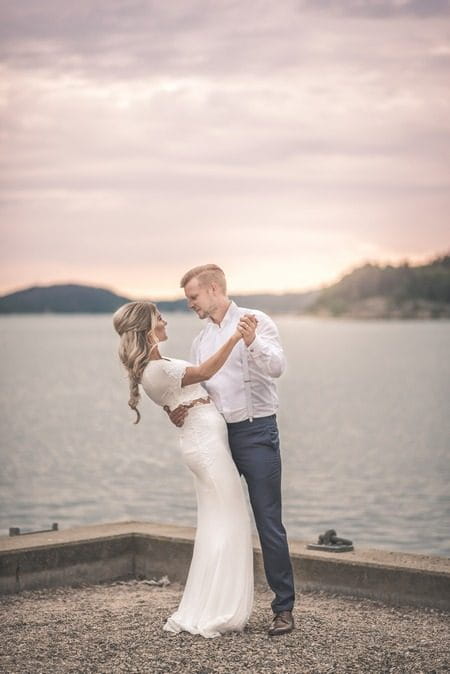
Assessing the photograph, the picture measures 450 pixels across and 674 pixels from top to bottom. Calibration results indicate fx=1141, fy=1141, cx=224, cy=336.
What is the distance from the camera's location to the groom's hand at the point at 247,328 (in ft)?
21.6

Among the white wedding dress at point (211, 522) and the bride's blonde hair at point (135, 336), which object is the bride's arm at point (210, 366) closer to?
the white wedding dress at point (211, 522)

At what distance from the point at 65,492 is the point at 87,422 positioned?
20.7 meters

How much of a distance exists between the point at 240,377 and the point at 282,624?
1511 mm

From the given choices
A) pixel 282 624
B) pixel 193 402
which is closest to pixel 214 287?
pixel 193 402

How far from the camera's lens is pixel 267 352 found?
6652 mm

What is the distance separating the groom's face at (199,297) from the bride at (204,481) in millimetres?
216

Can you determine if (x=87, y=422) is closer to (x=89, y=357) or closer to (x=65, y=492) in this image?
(x=65, y=492)

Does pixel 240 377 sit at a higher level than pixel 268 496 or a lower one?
higher

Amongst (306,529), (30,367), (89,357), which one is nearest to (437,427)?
(306,529)

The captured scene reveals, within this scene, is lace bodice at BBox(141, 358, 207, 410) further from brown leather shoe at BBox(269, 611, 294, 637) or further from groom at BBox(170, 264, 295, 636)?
brown leather shoe at BBox(269, 611, 294, 637)

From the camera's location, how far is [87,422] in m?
47.5

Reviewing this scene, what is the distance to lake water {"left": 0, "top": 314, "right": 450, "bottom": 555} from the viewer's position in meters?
22.6

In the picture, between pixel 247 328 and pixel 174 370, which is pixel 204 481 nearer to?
pixel 174 370

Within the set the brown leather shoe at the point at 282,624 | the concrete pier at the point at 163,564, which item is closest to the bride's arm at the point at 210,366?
the brown leather shoe at the point at 282,624
